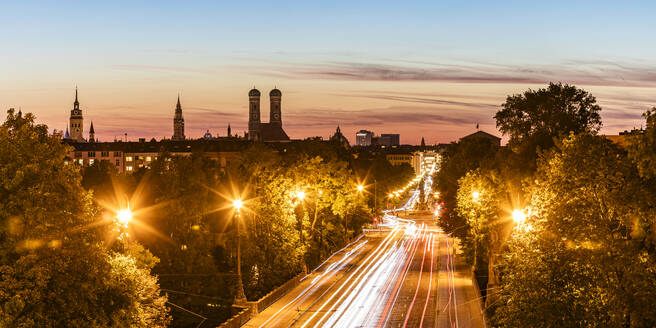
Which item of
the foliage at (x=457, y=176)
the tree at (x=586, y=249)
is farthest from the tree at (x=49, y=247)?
the foliage at (x=457, y=176)

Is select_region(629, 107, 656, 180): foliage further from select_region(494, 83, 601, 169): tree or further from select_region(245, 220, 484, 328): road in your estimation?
select_region(494, 83, 601, 169): tree

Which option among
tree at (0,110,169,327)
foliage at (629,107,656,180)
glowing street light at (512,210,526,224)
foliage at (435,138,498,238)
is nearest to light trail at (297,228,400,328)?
foliage at (435,138,498,238)

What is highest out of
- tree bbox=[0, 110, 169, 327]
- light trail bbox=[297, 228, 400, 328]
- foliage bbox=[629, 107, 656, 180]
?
foliage bbox=[629, 107, 656, 180]

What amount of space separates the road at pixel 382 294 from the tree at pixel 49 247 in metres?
16.0

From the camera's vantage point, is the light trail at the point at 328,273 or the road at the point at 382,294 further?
the light trail at the point at 328,273

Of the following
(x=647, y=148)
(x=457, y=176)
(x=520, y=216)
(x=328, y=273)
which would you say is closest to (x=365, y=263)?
(x=328, y=273)

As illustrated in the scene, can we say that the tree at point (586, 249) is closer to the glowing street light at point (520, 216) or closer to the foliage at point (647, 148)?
the foliage at point (647, 148)

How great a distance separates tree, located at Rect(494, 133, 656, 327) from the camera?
1764 centimetres

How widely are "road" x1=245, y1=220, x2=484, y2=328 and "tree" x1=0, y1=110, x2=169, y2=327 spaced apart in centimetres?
1597

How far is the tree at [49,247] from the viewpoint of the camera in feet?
59.1

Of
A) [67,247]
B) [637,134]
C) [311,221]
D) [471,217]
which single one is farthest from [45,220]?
[311,221]

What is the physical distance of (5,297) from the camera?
17.5 metres

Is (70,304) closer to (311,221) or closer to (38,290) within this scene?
(38,290)

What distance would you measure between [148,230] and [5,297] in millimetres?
31158
